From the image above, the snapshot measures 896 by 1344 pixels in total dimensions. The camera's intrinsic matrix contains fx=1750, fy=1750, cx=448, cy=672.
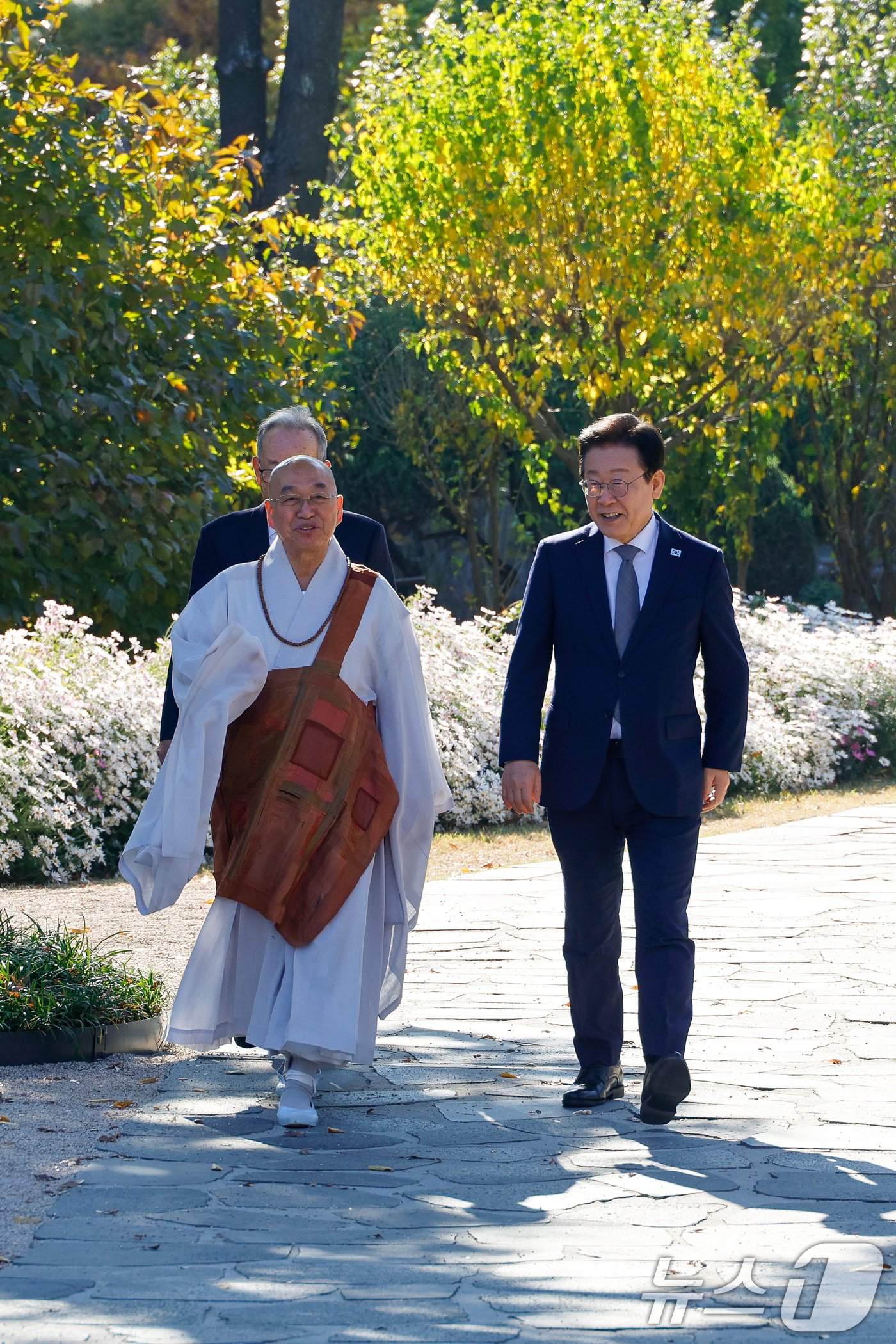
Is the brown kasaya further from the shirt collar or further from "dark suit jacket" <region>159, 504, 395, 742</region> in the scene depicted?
the shirt collar

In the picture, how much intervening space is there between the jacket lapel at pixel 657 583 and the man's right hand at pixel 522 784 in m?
0.43

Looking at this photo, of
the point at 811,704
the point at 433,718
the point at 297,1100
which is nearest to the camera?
the point at 297,1100

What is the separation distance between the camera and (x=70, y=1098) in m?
5.06

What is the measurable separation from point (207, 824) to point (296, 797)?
31 centimetres

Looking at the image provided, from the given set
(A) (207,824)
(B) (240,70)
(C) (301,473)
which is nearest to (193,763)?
(A) (207,824)

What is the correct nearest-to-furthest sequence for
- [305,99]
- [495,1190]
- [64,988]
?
[495,1190] < [64,988] < [305,99]

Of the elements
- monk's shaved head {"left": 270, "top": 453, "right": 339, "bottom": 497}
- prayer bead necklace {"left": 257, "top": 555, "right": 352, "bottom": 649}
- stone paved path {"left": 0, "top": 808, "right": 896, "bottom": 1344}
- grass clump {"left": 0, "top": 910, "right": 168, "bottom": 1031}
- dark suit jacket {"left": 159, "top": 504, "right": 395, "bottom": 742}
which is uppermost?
monk's shaved head {"left": 270, "top": 453, "right": 339, "bottom": 497}

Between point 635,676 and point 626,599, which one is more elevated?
point 626,599

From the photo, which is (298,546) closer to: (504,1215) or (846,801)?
(504,1215)

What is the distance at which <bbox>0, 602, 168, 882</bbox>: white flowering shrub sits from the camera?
28.9 ft

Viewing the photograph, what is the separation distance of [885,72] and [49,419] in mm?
12724

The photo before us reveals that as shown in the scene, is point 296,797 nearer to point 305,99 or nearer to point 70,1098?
point 70,1098

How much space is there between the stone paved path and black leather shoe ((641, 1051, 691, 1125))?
0.05 meters

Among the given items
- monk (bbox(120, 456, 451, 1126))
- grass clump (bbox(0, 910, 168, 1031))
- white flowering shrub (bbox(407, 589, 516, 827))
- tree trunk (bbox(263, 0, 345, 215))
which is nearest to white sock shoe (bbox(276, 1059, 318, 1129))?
monk (bbox(120, 456, 451, 1126))
